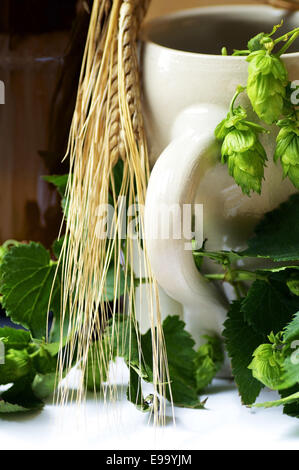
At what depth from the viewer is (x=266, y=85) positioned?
1.31 ft

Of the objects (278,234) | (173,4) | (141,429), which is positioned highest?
(173,4)

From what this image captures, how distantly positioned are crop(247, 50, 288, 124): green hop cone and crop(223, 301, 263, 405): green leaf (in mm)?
115

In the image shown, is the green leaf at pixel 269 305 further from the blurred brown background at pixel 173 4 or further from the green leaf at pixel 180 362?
the blurred brown background at pixel 173 4

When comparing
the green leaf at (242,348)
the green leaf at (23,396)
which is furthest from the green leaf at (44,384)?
the green leaf at (242,348)

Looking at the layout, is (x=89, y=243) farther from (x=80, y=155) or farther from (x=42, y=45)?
(x=42, y=45)

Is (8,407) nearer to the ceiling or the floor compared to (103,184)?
nearer to the floor

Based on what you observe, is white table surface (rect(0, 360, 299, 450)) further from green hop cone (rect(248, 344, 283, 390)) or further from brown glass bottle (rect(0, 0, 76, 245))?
brown glass bottle (rect(0, 0, 76, 245))

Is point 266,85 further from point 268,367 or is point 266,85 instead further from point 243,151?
point 268,367

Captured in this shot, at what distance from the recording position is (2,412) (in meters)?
0.44

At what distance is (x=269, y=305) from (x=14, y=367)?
6.0 inches

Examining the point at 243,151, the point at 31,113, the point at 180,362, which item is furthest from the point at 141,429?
the point at 31,113

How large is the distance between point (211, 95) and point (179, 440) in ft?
0.63

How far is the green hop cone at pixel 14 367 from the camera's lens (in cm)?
45

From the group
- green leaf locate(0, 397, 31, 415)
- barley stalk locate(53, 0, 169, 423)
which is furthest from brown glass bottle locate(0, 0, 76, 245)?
green leaf locate(0, 397, 31, 415)
